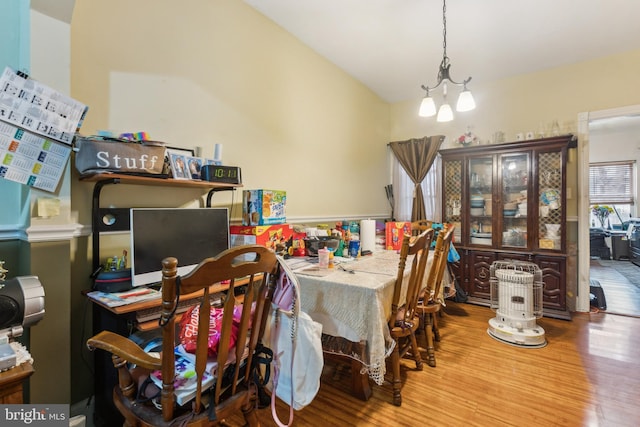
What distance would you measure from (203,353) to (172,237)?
0.90 meters

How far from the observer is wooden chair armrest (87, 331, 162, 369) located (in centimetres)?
91

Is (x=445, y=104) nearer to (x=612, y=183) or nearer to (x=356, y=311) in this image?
(x=356, y=311)

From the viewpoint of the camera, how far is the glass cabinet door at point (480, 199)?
11.7 feet

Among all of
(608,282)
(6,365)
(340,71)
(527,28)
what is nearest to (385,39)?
(340,71)

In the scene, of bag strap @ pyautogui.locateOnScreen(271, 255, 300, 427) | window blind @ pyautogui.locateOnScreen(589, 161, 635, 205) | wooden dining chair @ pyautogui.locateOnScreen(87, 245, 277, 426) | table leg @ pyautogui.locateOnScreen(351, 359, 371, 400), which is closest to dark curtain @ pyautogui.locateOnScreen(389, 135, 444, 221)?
table leg @ pyautogui.locateOnScreen(351, 359, 371, 400)

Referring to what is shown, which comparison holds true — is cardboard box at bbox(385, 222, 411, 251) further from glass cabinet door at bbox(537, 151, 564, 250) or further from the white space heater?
glass cabinet door at bbox(537, 151, 564, 250)

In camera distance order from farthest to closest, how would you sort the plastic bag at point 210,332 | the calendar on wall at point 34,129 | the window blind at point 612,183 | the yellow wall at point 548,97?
the window blind at point 612,183 < the yellow wall at point 548,97 < the calendar on wall at point 34,129 < the plastic bag at point 210,332

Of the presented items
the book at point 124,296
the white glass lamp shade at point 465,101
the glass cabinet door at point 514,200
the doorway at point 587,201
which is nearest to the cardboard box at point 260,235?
the book at point 124,296

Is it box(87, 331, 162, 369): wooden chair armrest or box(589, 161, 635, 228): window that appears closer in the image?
box(87, 331, 162, 369): wooden chair armrest

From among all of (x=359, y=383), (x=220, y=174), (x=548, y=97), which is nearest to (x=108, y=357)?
(x=220, y=174)

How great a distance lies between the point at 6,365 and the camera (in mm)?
898

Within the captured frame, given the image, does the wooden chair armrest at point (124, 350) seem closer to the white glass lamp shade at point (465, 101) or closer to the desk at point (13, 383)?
the desk at point (13, 383)

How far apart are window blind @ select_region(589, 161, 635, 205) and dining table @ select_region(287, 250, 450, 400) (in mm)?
6999

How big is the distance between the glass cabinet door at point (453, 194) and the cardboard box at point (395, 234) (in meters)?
1.35
